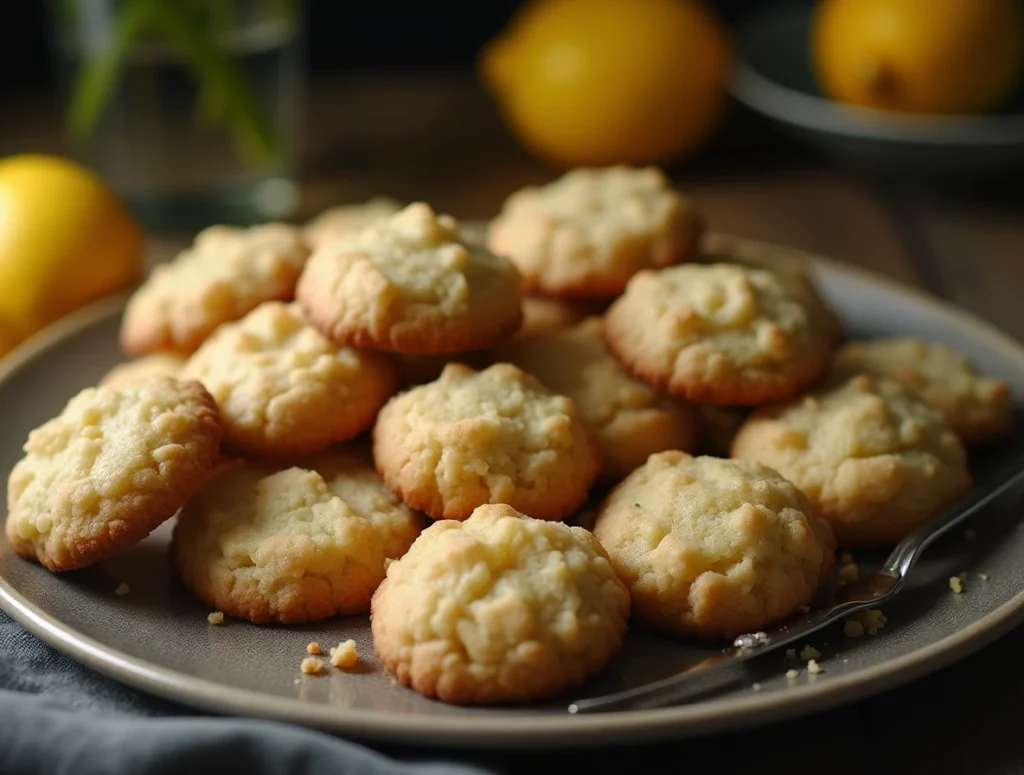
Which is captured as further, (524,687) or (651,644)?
(651,644)

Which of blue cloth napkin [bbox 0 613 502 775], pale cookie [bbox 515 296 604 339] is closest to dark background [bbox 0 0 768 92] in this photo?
pale cookie [bbox 515 296 604 339]

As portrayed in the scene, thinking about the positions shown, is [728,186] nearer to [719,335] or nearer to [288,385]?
[719,335]

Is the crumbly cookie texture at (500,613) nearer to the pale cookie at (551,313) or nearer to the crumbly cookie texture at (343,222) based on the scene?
the pale cookie at (551,313)

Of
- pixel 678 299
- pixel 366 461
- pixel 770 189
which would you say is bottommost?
pixel 770 189

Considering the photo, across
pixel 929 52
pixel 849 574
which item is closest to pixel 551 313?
pixel 849 574

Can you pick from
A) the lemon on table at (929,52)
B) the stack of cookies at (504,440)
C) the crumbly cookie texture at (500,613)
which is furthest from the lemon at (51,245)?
the lemon on table at (929,52)

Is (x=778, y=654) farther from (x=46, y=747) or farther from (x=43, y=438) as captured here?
(x=43, y=438)

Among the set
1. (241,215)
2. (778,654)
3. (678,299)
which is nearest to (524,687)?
(778,654)
